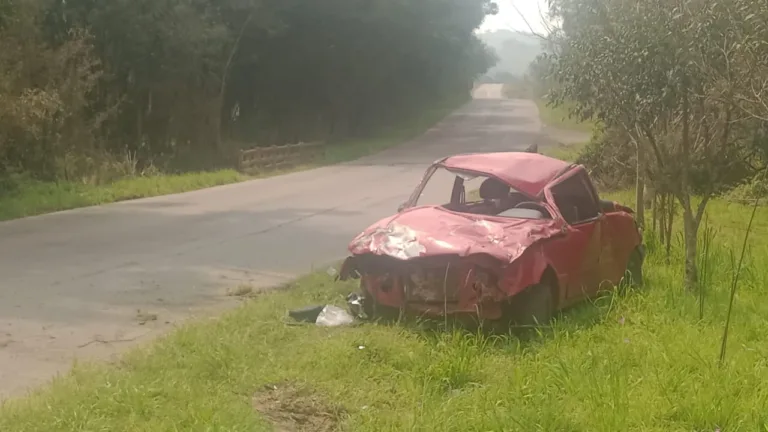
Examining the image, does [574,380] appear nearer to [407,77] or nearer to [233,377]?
[233,377]

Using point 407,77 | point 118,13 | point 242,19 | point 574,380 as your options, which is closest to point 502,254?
point 574,380

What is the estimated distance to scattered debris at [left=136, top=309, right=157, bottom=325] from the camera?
8047mm

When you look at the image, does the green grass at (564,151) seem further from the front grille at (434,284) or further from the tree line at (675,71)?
the front grille at (434,284)

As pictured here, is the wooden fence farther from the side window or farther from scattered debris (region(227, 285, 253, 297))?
the side window

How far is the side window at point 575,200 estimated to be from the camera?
8297 mm

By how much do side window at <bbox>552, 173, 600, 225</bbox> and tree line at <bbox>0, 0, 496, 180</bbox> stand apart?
1244 cm

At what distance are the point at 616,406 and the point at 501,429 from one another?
30.2 inches

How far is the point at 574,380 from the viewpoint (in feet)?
19.1

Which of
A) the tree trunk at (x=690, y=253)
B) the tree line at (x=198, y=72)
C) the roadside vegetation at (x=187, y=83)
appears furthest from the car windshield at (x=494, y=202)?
the tree line at (x=198, y=72)

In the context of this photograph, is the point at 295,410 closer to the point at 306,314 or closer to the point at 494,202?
the point at 306,314

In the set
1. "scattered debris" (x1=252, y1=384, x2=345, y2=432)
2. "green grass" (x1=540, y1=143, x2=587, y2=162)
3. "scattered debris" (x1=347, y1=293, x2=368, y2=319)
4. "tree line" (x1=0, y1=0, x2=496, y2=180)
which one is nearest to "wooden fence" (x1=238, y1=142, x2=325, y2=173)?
"tree line" (x1=0, y1=0, x2=496, y2=180)

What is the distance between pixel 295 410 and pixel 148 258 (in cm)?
619

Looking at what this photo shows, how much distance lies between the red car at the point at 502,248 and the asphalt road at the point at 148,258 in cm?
209

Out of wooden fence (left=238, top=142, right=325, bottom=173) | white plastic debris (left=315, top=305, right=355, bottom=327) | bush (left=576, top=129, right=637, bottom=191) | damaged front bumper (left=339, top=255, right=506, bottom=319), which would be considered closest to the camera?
damaged front bumper (left=339, top=255, right=506, bottom=319)
